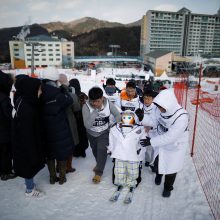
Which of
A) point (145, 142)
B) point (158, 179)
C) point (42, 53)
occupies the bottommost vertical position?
point (158, 179)

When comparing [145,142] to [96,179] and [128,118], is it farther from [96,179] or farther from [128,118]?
[96,179]

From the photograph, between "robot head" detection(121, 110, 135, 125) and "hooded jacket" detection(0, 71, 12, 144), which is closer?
"robot head" detection(121, 110, 135, 125)

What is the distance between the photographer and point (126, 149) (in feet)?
10.2

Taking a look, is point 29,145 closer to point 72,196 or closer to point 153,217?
point 72,196

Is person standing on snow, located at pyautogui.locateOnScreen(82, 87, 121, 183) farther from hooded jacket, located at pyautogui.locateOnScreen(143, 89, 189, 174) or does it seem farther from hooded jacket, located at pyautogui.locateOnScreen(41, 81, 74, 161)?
hooded jacket, located at pyautogui.locateOnScreen(143, 89, 189, 174)

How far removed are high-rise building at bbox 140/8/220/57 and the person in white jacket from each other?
57586mm

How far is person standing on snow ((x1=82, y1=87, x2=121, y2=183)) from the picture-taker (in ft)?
10.5

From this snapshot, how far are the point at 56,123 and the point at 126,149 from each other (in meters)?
1.06

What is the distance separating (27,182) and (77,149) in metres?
1.36

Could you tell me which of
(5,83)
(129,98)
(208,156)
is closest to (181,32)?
(208,156)

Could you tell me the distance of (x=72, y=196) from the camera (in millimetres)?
3195

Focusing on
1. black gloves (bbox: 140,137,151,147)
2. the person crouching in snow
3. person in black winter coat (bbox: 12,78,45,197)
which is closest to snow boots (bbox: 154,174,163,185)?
the person crouching in snow

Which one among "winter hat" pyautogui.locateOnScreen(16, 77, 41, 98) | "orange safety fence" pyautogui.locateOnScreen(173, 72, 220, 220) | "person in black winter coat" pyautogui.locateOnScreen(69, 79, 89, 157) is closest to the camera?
"winter hat" pyautogui.locateOnScreen(16, 77, 41, 98)

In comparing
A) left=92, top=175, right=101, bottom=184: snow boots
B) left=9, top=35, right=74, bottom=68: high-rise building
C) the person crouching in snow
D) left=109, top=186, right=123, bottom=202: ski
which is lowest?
left=109, top=186, right=123, bottom=202: ski
